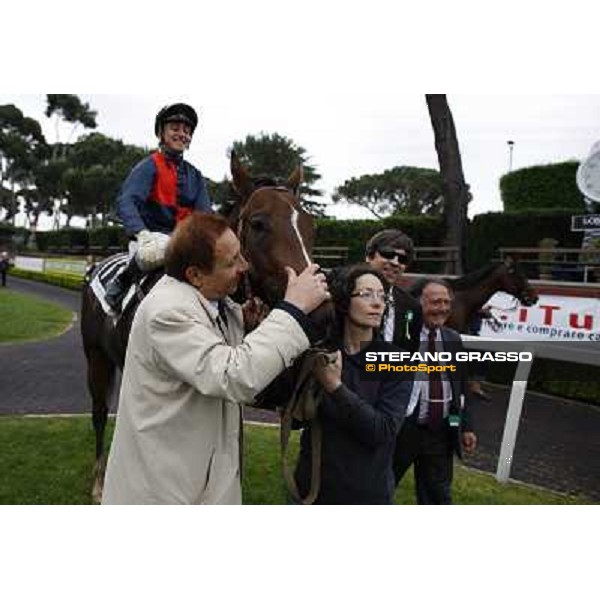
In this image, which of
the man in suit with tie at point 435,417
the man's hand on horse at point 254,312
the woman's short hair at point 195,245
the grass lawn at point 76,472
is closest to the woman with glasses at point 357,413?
the man's hand on horse at point 254,312

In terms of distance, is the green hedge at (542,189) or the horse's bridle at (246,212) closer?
the horse's bridle at (246,212)

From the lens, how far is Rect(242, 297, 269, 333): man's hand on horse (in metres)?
2.40

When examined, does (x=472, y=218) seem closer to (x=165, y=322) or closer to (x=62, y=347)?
(x=165, y=322)

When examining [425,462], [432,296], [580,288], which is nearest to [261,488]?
[425,462]

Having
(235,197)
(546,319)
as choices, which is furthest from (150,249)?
(546,319)

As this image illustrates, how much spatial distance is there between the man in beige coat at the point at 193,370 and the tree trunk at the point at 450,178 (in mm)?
1751

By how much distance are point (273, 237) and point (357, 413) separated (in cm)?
78

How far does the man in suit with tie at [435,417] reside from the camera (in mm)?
2803

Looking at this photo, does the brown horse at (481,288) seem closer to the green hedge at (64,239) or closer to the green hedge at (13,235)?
the green hedge at (64,239)

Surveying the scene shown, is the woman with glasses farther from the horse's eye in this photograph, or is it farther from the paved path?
the paved path

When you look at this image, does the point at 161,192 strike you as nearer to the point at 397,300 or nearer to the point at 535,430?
the point at 397,300

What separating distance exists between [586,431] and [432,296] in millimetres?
2812

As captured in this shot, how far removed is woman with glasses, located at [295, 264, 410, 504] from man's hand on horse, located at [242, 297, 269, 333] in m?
0.34

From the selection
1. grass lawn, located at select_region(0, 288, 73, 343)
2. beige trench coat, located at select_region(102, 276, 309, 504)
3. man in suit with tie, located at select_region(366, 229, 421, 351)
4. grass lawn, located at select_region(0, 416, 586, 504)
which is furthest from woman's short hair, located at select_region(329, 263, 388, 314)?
grass lawn, located at select_region(0, 288, 73, 343)
